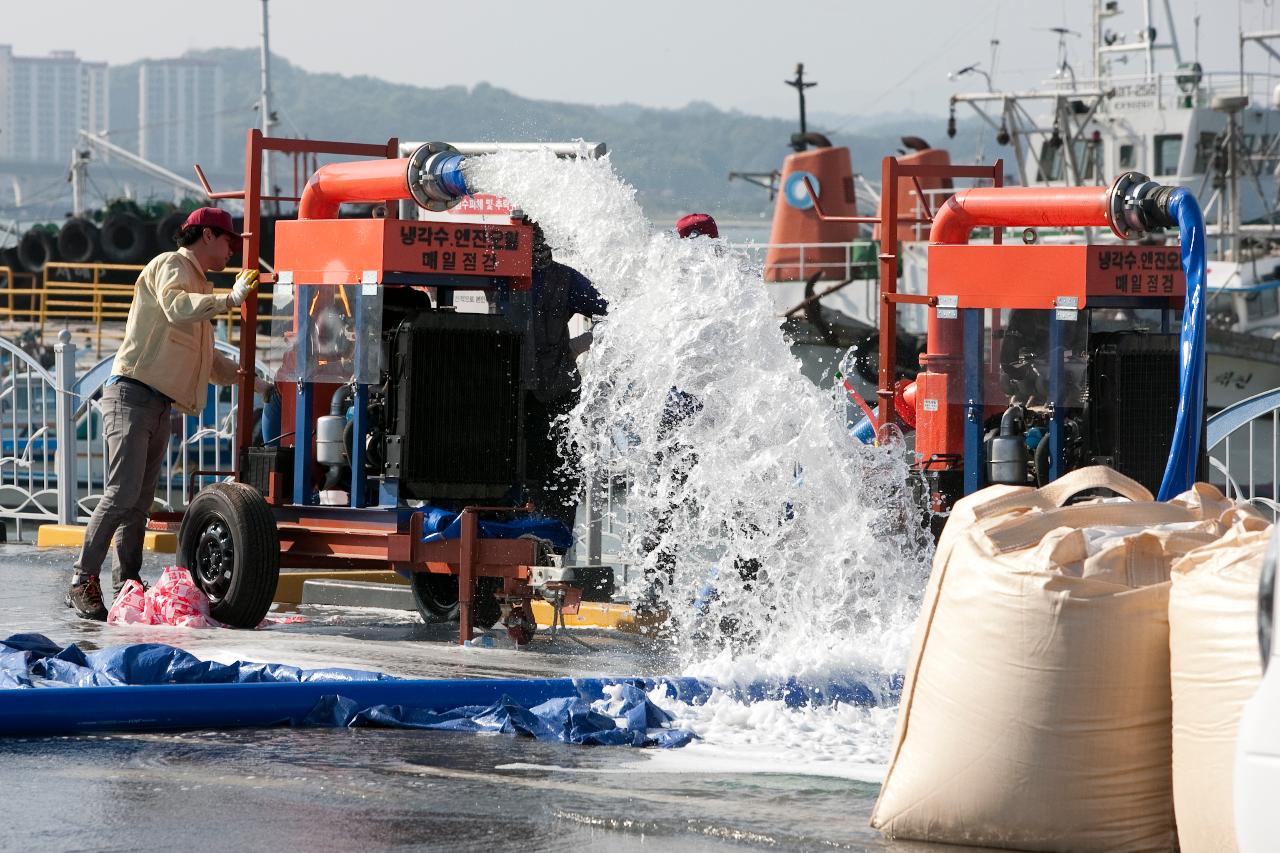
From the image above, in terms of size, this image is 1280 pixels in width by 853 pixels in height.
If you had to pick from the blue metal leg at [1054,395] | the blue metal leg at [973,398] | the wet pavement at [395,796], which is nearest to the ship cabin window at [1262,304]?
the blue metal leg at [973,398]

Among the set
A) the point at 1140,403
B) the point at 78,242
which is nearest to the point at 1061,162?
the point at 78,242

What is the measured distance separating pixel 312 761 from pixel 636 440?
10.7 ft

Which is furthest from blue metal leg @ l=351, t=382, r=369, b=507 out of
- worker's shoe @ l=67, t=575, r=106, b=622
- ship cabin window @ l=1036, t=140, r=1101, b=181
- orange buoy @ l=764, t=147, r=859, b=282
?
ship cabin window @ l=1036, t=140, r=1101, b=181

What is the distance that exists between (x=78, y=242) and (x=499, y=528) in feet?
Answer: 146

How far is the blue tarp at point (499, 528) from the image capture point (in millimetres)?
8633

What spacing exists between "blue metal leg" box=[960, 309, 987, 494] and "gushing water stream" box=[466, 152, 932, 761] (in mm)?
599

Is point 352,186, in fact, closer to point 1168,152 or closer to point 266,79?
point 1168,152

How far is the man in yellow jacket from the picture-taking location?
909 centimetres

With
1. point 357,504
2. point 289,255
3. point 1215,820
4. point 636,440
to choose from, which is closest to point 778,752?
point 1215,820

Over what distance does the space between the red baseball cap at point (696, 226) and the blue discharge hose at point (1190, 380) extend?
2.96 m

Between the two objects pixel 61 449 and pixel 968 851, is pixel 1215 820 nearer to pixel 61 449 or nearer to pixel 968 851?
pixel 968 851

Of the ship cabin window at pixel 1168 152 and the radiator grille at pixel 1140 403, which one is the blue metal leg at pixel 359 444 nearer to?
the radiator grille at pixel 1140 403

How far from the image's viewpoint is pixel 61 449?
13.8 metres

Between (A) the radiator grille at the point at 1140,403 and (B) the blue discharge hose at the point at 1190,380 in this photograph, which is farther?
(A) the radiator grille at the point at 1140,403
